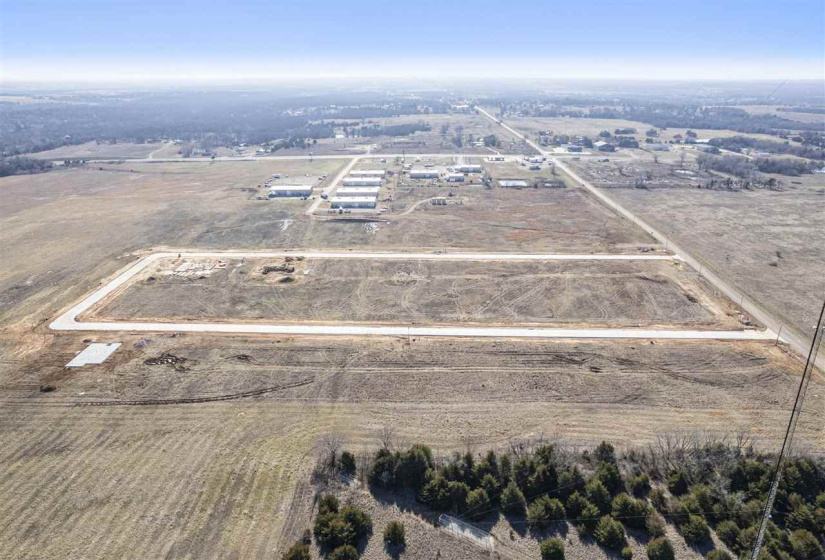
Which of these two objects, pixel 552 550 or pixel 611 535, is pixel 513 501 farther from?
pixel 611 535

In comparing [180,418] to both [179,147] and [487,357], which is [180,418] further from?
[179,147]

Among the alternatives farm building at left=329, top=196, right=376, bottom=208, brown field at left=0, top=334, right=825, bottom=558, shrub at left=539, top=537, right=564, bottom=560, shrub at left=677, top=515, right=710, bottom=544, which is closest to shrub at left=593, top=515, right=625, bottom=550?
brown field at left=0, top=334, right=825, bottom=558

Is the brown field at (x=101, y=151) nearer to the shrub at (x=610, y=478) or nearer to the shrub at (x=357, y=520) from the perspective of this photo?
the shrub at (x=357, y=520)

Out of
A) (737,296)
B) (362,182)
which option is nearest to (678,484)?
(737,296)

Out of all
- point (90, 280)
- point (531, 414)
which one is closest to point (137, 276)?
point (90, 280)

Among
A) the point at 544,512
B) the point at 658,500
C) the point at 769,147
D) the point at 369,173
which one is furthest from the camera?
the point at 769,147

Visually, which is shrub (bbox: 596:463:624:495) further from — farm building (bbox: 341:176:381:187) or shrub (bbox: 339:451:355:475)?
farm building (bbox: 341:176:381:187)

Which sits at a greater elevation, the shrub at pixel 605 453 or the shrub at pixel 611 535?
the shrub at pixel 605 453

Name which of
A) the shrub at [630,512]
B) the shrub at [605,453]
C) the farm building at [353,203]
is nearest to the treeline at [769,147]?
the farm building at [353,203]
